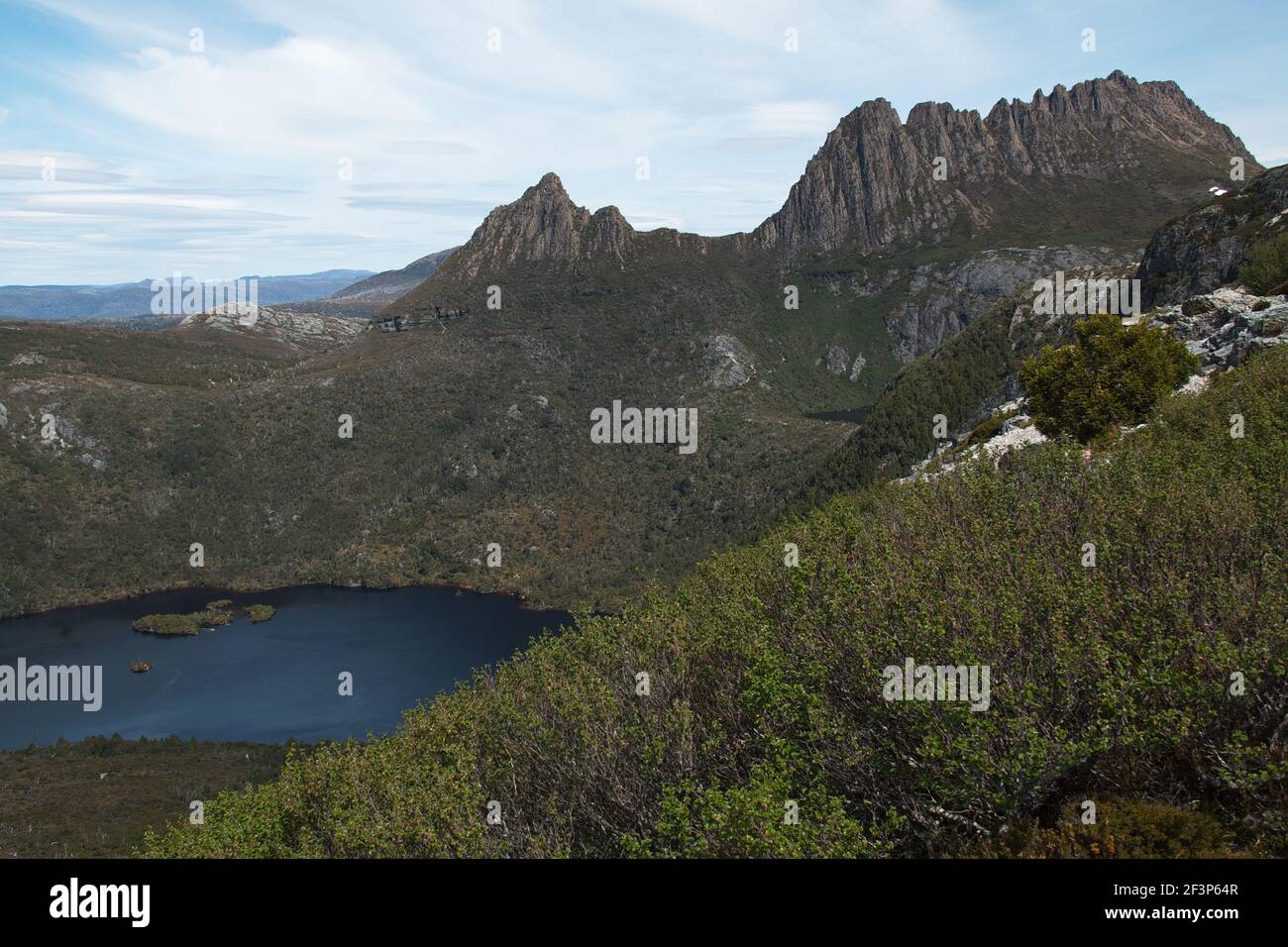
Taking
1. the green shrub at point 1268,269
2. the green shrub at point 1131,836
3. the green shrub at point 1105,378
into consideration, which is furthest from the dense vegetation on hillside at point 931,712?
the green shrub at point 1268,269

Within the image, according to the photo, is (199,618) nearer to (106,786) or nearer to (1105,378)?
(106,786)

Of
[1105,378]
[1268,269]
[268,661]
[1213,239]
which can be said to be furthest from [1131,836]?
[268,661]

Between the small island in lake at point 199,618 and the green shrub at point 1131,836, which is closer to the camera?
the green shrub at point 1131,836

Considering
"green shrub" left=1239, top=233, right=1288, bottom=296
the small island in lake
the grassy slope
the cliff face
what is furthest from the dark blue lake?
the cliff face

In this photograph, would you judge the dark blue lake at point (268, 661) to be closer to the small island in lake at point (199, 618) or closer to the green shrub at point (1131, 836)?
the small island in lake at point (199, 618)
